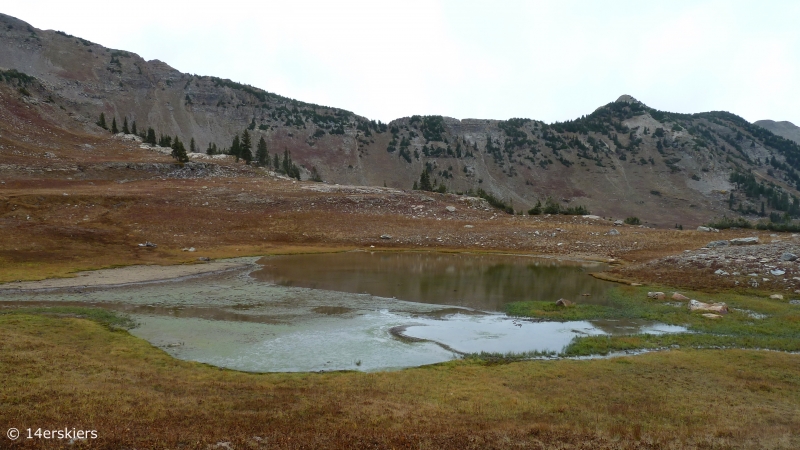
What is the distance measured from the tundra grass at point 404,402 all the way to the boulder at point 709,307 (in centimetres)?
743

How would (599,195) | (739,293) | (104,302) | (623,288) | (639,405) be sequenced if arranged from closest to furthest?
(639,405) → (104,302) → (739,293) → (623,288) → (599,195)

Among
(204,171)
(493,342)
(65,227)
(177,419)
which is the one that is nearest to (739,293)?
(493,342)

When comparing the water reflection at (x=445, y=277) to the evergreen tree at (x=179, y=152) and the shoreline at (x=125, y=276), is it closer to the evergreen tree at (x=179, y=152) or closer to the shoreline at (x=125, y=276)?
the shoreline at (x=125, y=276)

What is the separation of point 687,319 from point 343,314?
18.2 m

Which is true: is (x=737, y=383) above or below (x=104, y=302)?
above

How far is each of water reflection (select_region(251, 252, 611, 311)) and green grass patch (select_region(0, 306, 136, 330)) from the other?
11.9 m

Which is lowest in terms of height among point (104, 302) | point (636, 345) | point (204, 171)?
point (104, 302)

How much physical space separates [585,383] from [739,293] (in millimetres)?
21664

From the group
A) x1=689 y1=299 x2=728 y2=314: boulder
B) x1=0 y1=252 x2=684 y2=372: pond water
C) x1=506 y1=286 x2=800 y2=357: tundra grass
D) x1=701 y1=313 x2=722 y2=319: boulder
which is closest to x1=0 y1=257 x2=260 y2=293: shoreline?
x1=0 y1=252 x2=684 y2=372: pond water

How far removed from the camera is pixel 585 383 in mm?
13938

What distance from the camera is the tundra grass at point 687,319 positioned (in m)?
18.8

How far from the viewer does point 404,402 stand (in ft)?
39.2

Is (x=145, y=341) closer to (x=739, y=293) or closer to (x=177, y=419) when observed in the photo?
(x=177, y=419)

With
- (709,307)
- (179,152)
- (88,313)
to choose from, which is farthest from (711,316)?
(179,152)
